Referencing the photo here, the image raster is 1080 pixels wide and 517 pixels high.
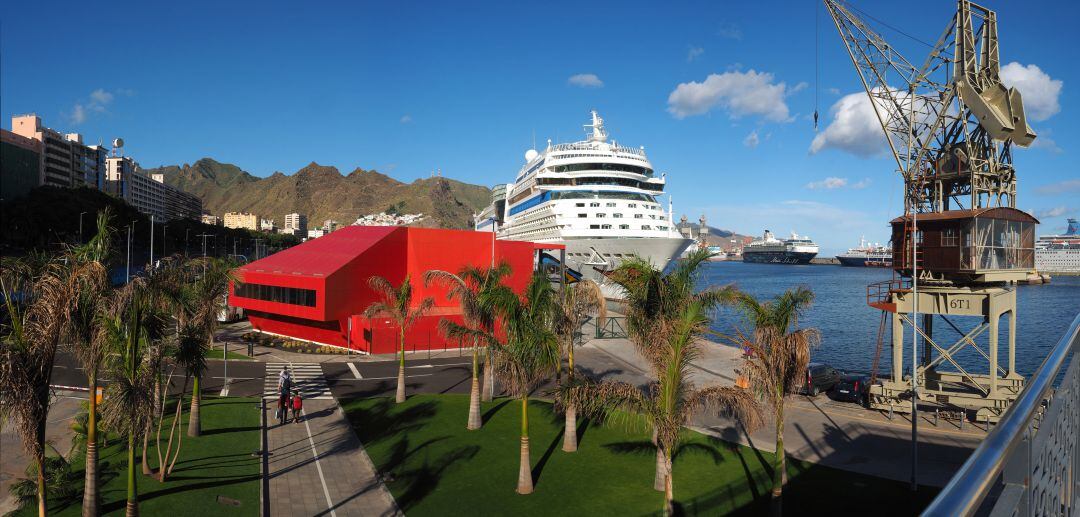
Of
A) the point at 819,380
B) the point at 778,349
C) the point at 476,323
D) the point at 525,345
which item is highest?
the point at 778,349

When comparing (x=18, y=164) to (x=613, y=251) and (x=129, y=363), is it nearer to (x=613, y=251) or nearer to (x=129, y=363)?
(x=613, y=251)

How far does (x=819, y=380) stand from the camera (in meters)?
25.6

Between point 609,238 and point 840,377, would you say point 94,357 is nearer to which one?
point 840,377

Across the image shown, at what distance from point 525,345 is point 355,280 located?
860 inches

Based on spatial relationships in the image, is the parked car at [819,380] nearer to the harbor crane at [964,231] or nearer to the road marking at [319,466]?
the harbor crane at [964,231]

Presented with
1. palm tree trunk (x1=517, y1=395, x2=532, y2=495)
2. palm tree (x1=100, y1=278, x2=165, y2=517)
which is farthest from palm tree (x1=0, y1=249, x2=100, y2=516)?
palm tree trunk (x1=517, y1=395, x2=532, y2=495)

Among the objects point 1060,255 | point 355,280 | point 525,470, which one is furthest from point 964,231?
point 1060,255

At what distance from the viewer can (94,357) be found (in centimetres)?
1092

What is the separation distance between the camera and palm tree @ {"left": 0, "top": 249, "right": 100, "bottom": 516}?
889 centimetres

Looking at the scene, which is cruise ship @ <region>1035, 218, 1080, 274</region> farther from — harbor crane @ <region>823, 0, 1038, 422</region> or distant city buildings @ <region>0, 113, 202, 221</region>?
distant city buildings @ <region>0, 113, 202, 221</region>

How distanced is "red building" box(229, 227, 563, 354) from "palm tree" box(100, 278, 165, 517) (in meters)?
21.2

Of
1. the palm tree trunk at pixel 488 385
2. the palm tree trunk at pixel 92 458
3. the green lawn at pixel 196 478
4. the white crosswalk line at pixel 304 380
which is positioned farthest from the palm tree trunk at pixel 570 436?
the palm tree trunk at pixel 92 458

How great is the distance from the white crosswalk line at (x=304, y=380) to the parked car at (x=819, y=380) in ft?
64.3

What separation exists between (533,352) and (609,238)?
42641 millimetres
